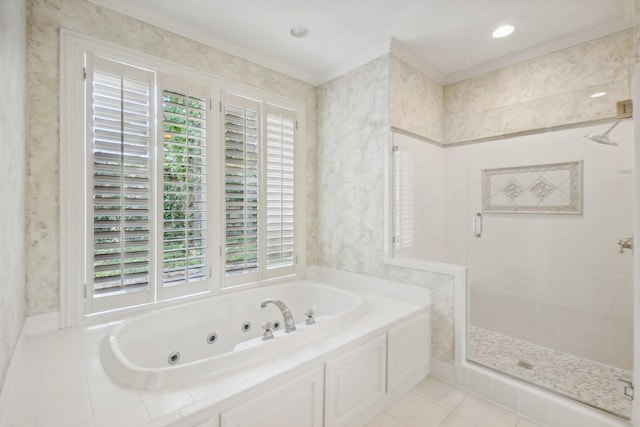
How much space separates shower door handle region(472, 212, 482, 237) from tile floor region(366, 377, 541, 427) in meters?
1.18

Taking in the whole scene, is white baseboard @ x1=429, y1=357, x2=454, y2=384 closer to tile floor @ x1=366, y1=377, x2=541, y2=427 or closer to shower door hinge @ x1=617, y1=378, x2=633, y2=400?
tile floor @ x1=366, y1=377, x2=541, y2=427

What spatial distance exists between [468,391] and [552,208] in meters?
1.45

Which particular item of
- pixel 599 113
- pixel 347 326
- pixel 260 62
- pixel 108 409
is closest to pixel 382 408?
pixel 347 326

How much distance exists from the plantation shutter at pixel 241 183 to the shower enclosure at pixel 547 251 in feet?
4.03

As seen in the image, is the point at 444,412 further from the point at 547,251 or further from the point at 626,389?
the point at 547,251

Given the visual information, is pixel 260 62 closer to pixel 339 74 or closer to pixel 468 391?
pixel 339 74

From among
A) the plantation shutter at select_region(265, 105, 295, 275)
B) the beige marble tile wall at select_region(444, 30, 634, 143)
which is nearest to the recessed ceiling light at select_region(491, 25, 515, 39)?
the beige marble tile wall at select_region(444, 30, 634, 143)

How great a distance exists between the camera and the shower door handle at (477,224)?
2.41 meters

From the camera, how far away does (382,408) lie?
72.0 inches

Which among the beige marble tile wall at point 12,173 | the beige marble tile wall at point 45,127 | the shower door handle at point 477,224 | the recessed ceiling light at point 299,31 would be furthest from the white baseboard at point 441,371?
the recessed ceiling light at point 299,31

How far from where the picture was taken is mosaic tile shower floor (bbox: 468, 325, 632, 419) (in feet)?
5.38

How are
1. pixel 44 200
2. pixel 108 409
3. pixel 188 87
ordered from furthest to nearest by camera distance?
pixel 188 87
pixel 44 200
pixel 108 409

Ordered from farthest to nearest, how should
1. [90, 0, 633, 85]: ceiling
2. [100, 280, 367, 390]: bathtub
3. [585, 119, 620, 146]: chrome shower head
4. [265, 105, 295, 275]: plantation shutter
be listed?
[265, 105, 295, 275]: plantation shutter → [90, 0, 633, 85]: ceiling → [585, 119, 620, 146]: chrome shower head → [100, 280, 367, 390]: bathtub

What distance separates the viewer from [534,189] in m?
2.21
